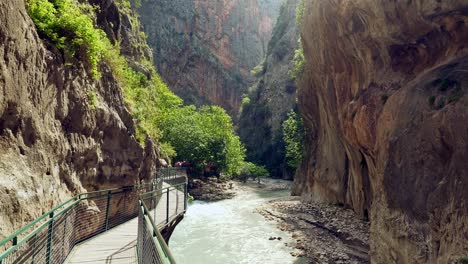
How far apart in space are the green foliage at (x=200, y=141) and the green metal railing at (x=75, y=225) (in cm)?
2628

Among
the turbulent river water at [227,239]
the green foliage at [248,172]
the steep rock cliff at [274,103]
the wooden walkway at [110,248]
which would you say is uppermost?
the steep rock cliff at [274,103]

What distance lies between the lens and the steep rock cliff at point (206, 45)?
8725 centimetres

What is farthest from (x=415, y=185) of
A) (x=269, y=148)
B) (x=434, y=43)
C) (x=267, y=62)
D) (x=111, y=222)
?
(x=267, y=62)

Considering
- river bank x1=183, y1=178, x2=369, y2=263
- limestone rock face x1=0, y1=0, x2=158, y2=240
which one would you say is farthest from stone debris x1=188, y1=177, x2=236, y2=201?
limestone rock face x1=0, y1=0, x2=158, y2=240

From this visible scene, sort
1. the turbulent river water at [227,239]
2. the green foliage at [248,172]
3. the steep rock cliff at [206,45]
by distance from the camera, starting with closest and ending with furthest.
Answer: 1. the turbulent river water at [227,239]
2. the green foliage at [248,172]
3. the steep rock cliff at [206,45]

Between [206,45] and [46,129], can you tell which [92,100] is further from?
[206,45]

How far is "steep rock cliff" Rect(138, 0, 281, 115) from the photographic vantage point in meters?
87.2

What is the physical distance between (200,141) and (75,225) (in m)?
36.2

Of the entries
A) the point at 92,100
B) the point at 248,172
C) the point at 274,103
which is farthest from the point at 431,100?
the point at 274,103

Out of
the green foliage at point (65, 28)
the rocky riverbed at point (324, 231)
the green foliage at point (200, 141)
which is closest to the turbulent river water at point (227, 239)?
the rocky riverbed at point (324, 231)

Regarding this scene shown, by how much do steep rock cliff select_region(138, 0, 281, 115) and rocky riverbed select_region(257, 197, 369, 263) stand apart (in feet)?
216

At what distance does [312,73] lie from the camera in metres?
28.5

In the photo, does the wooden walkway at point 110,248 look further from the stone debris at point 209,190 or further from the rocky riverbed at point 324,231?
the stone debris at point 209,190

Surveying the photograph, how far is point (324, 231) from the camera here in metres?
22.2
